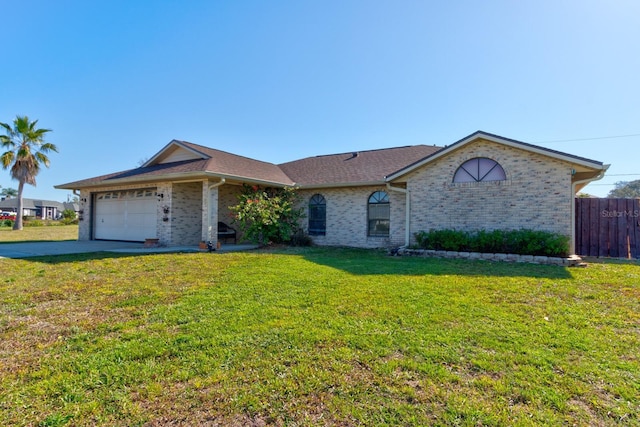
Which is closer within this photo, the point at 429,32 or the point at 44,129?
the point at 429,32

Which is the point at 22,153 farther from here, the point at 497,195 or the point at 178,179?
the point at 497,195

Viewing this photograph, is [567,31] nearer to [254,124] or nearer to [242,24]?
[242,24]

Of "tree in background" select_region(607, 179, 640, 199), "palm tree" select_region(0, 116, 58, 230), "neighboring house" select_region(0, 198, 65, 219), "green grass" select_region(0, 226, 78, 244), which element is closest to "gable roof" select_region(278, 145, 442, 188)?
"green grass" select_region(0, 226, 78, 244)

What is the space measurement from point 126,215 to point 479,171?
52.1 feet

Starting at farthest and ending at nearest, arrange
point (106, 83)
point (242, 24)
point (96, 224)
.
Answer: point (96, 224) < point (106, 83) < point (242, 24)

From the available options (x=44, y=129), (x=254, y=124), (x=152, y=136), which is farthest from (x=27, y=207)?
(x=254, y=124)

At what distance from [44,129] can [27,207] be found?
4630cm

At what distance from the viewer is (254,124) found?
64.2 ft

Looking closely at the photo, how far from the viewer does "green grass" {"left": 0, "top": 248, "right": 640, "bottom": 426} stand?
2463mm

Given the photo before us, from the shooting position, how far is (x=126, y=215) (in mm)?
16000

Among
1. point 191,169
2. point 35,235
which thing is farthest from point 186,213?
point 35,235

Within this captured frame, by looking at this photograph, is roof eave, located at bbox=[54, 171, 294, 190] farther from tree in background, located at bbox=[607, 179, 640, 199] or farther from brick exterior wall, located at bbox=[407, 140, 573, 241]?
tree in background, located at bbox=[607, 179, 640, 199]

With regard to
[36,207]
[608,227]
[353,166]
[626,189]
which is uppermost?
[626,189]

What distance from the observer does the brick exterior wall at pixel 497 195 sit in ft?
33.0
